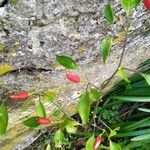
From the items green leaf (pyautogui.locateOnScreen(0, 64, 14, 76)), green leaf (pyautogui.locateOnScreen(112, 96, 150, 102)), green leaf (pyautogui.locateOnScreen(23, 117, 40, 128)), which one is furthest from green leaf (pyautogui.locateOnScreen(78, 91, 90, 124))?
green leaf (pyautogui.locateOnScreen(112, 96, 150, 102))

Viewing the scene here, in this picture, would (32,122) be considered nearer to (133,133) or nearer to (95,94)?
(95,94)

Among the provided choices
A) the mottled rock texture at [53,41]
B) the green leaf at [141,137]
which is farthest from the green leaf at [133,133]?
the mottled rock texture at [53,41]

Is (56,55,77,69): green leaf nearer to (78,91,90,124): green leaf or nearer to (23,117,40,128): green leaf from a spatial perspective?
(78,91,90,124): green leaf

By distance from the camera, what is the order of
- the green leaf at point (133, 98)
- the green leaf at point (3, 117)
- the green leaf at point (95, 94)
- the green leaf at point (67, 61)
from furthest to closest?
the green leaf at point (133, 98) → the green leaf at point (95, 94) → the green leaf at point (3, 117) → the green leaf at point (67, 61)

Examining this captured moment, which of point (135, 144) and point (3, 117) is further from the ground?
point (3, 117)

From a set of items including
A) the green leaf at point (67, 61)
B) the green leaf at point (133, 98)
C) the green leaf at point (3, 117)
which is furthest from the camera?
the green leaf at point (133, 98)

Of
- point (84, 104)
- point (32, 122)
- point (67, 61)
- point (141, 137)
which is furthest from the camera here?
point (141, 137)

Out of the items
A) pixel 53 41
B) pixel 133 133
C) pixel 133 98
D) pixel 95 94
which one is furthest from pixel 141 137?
pixel 53 41

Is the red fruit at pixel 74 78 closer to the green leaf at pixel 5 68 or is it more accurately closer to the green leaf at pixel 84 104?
the green leaf at pixel 84 104
